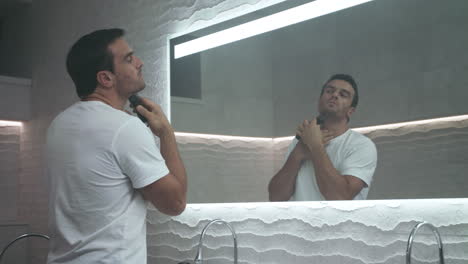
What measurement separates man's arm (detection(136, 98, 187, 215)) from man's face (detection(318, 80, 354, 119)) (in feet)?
1.78

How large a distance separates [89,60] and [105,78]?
68 mm

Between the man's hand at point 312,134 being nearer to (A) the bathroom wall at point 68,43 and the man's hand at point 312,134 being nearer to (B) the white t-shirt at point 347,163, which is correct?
(B) the white t-shirt at point 347,163

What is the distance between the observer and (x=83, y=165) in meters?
1.44

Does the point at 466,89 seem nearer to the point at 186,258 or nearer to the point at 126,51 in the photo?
the point at 126,51

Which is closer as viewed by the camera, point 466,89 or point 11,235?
point 466,89

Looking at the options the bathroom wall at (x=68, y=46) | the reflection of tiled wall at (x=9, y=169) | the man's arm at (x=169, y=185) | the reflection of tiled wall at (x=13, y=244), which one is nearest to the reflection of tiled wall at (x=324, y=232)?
the bathroom wall at (x=68, y=46)

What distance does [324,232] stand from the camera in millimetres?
1844

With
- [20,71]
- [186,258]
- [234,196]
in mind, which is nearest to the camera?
[234,196]

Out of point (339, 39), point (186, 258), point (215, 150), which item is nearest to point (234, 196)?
point (215, 150)

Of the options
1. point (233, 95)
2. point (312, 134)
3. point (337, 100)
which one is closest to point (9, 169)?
point (233, 95)

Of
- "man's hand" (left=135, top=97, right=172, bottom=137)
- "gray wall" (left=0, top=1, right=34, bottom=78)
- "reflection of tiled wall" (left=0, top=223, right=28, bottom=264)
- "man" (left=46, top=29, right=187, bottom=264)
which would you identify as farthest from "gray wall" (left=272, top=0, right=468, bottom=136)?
"gray wall" (left=0, top=1, right=34, bottom=78)

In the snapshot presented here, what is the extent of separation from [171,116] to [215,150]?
1.00 feet

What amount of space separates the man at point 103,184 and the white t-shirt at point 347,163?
55cm

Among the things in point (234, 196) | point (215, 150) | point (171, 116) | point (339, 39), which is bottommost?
point (234, 196)
